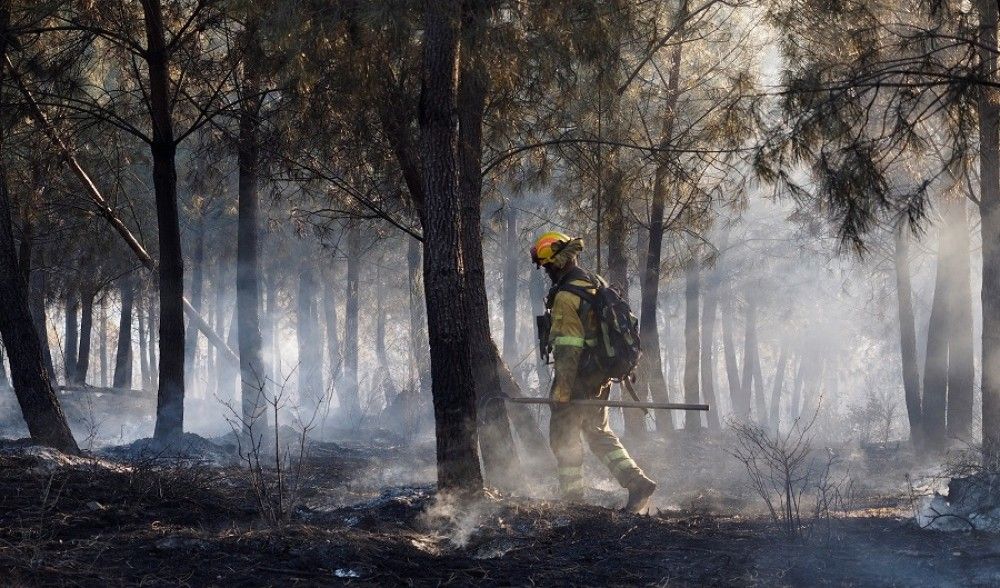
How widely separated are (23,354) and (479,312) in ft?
13.5

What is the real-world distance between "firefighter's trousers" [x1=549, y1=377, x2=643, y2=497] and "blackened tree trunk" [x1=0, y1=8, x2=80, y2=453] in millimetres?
4395

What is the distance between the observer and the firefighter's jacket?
24.8 feet

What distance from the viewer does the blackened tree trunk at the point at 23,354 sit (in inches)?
353

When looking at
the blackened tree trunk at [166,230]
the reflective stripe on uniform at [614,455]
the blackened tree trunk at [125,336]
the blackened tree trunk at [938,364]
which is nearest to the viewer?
the reflective stripe on uniform at [614,455]

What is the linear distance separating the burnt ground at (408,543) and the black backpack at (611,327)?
1.13 metres

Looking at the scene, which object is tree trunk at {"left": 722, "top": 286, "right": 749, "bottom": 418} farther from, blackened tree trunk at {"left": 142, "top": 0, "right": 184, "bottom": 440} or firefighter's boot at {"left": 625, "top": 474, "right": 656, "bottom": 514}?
firefighter's boot at {"left": 625, "top": 474, "right": 656, "bottom": 514}

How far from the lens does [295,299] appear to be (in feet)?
145

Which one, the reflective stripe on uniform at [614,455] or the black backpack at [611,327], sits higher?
the black backpack at [611,327]

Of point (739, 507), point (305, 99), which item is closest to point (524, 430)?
point (739, 507)

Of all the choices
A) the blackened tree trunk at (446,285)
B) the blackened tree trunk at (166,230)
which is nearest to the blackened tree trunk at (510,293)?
the blackened tree trunk at (166,230)

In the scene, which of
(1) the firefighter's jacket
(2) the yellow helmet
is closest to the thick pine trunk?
(2) the yellow helmet

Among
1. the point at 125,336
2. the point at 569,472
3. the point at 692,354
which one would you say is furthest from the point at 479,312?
the point at 125,336

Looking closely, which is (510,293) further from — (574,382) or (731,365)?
(574,382)

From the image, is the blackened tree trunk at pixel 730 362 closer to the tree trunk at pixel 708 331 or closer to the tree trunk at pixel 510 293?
the tree trunk at pixel 708 331
